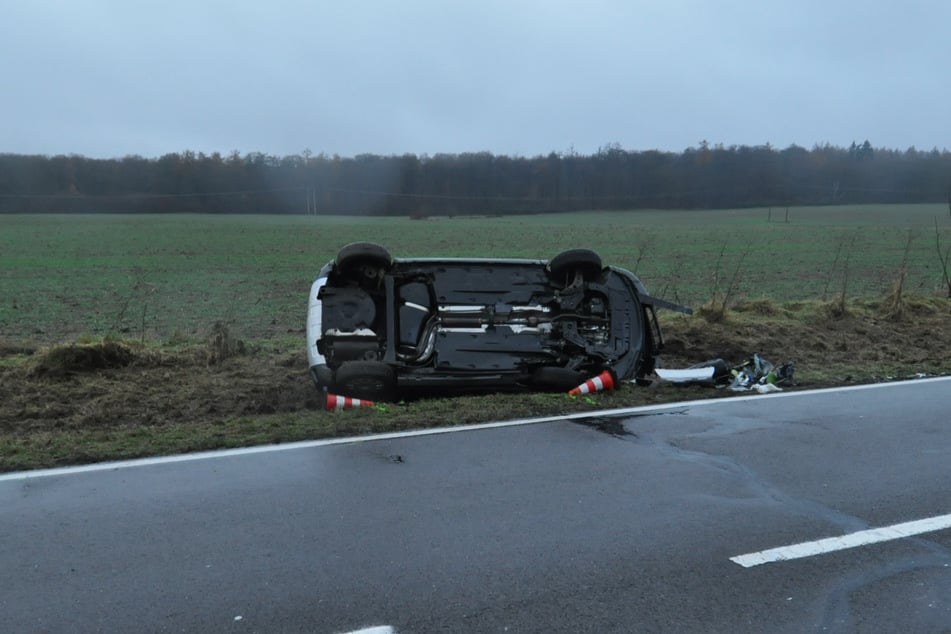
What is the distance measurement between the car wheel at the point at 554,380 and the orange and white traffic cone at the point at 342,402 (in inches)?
63.9

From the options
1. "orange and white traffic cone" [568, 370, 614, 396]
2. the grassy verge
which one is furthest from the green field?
"orange and white traffic cone" [568, 370, 614, 396]

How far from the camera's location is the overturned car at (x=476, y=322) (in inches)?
298

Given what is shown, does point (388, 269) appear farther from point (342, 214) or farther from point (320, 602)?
point (342, 214)

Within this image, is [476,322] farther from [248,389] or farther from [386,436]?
[248,389]

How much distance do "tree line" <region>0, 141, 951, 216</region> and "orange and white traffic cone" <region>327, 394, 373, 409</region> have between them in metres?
58.9

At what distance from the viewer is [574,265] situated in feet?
27.5

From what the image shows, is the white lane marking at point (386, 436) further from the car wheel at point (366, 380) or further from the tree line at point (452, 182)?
the tree line at point (452, 182)

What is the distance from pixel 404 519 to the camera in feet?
14.6

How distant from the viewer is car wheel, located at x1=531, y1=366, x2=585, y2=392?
300 inches

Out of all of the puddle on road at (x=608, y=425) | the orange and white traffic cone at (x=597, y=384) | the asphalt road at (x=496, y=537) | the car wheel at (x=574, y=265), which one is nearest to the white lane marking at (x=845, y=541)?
the asphalt road at (x=496, y=537)

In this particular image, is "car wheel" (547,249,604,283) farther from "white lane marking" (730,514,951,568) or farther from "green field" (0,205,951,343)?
"green field" (0,205,951,343)

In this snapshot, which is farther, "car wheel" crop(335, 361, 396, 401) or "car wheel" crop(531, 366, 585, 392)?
"car wheel" crop(531, 366, 585, 392)

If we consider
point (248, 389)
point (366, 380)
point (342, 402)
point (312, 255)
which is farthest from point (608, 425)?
point (312, 255)

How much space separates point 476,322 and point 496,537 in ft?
12.9
